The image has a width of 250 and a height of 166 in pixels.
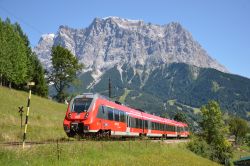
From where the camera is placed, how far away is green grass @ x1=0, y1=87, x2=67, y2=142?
33719 mm

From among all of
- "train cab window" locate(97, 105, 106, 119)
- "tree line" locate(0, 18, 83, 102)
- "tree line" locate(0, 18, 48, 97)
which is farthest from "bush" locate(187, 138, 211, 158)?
"tree line" locate(0, 18, 48, 97)

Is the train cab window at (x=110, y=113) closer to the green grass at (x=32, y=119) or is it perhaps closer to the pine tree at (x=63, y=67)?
the green grass at (x=32, y=119)

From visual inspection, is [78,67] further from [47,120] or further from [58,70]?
[47,120]

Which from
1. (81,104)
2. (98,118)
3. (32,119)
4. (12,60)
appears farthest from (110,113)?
(12,60)

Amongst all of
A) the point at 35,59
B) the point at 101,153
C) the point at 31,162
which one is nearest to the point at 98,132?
the point at 101,153

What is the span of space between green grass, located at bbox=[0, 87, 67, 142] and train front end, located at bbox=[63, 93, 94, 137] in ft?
15.5

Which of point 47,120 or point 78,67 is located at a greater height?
point 78,67

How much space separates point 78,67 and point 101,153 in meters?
74.1

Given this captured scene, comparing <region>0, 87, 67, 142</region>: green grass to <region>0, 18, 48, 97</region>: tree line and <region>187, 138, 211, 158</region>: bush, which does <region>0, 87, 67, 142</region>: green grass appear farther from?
<region>187, 138, 211, 158</region>: bush

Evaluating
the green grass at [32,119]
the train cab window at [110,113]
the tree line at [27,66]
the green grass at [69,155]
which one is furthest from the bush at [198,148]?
the tree line at [27,66]

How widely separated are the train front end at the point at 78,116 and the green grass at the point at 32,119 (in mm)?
4712

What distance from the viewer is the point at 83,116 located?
29266mm

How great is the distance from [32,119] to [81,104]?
21647 millimetres

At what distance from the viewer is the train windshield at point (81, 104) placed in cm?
2995
